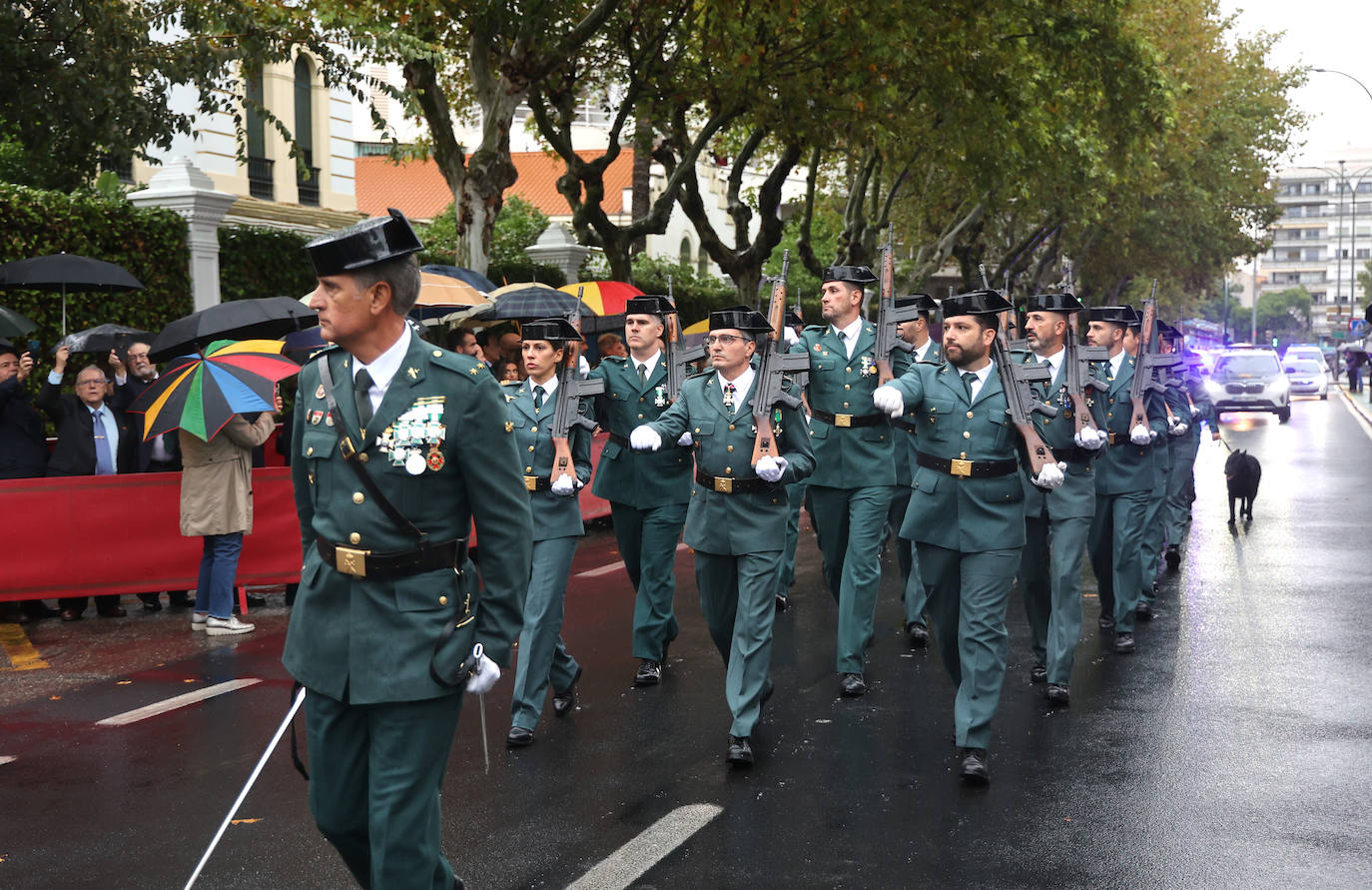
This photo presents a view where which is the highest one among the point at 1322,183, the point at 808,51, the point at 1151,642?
the point at 1322,183

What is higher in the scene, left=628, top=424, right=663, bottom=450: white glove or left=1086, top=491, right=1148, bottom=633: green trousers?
left=628, top=424, right=663, bottom=450: white glove

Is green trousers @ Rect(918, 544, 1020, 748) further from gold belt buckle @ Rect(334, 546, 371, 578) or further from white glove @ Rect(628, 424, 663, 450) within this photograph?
gold belt buckle @ Rect(334, 546, 371, 578)

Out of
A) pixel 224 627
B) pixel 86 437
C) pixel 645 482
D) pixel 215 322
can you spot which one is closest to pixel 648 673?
pixel 645 482

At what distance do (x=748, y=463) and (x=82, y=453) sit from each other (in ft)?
19.0

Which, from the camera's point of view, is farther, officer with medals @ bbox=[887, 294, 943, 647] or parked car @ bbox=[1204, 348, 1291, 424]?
parked car @ bbox=[1204, 348, 1291, 424]

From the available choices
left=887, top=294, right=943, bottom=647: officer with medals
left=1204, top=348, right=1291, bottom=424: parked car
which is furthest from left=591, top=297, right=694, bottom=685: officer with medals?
left=1204, top=348, right=1291, bottom=424: parked car

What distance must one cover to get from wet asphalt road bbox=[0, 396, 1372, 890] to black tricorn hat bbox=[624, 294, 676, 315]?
6.62 feet

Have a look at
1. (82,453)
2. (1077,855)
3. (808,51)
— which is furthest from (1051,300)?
(808,51)

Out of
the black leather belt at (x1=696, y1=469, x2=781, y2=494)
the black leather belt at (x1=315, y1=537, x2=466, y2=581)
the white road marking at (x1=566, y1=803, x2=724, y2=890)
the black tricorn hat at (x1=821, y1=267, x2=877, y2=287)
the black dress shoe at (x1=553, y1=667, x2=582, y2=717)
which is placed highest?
the black tricorn hat at (x1=821, y1=267, x2=877, y2=287)

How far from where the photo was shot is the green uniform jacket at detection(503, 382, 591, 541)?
270 inches

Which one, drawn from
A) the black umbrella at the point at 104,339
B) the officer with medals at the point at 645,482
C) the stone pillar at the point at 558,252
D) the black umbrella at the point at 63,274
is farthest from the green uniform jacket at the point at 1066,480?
the stone pillar at the point at 558,252

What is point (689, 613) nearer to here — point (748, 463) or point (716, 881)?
point (748, 463)

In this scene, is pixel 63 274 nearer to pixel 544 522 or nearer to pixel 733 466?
pixel 544 522

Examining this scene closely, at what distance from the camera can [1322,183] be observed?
6890 inches
